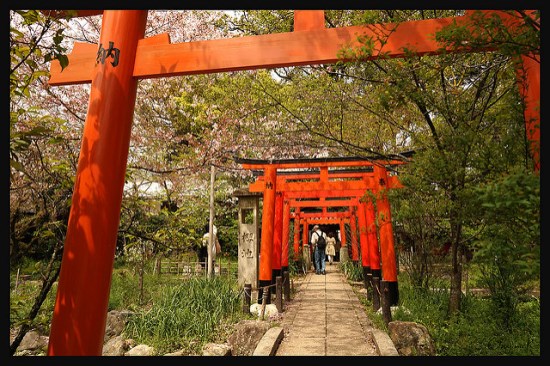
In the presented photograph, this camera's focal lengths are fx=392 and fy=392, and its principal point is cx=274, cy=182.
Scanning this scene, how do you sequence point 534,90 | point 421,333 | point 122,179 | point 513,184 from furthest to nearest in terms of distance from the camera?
point 421,333, point 122,179, point 534,90, point 513,184

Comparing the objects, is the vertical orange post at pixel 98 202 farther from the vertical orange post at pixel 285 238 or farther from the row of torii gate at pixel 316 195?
the vertical orange post at pixel 285 238

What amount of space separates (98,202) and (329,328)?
4804 millimetres

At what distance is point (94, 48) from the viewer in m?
3.68

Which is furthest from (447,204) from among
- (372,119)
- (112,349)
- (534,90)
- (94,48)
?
(372,119)

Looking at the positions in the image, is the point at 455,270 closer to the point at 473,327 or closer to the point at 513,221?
the point at 473,327

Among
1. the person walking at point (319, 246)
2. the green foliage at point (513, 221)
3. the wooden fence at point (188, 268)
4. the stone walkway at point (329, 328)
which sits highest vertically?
the green foliage at point (513, 221)

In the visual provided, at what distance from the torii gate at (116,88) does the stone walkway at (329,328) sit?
10.1ft

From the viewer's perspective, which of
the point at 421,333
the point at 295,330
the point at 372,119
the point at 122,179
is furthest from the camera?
the point at 372,119

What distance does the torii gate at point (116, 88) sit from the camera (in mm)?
2861

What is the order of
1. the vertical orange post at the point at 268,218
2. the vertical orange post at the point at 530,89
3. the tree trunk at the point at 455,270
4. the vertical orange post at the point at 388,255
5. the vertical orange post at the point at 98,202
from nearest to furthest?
1. the vertical orange post at the point at 530,89
2. the vertical orange post at the point at 98,202
3. the tree trunk at the point at 455,270
4. the vertical orange post at the point at 388,255
5. the vertical orange post at the point at 268,218

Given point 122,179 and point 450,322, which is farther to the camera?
point 450,322

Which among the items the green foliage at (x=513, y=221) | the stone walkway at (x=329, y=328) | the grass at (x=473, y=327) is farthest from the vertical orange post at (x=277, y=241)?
the green foliage at (x=513, y=221)

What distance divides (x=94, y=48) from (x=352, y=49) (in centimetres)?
238

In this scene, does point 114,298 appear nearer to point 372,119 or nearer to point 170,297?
point 170,297
